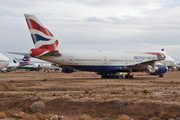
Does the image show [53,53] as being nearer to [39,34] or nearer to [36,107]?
[39,34]

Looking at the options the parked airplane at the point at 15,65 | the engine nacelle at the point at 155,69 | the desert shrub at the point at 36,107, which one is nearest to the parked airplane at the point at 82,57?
the engine nacelle at the point at 155,69

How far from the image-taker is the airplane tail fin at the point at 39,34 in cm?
3497

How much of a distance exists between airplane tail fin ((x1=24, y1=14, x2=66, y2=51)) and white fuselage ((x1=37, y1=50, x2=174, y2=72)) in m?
1.94

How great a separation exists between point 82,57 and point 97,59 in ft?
9.63

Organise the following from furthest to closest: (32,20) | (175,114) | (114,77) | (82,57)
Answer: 1. (114,77)
2. (82,57)
3. (32,20)
4. (175,114)

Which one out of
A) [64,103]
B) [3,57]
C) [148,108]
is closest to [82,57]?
[3,57]

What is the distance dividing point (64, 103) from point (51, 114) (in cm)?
197

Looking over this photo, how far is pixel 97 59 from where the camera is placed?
1553 inches

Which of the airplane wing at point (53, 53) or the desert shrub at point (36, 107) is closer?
the desert shrub at point (36, 107)

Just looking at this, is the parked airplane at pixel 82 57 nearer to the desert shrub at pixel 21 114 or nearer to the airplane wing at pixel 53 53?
the airplane wing at pixel 53 53

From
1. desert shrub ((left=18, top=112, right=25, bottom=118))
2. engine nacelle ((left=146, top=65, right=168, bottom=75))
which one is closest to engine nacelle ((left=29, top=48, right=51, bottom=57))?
engine nacelle ((left=146, top=65, right=168, bottom=75))

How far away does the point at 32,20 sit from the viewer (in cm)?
3497

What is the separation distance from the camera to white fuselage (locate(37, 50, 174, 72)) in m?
36.2

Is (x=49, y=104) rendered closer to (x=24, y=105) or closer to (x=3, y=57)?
(x=24, y=105)
